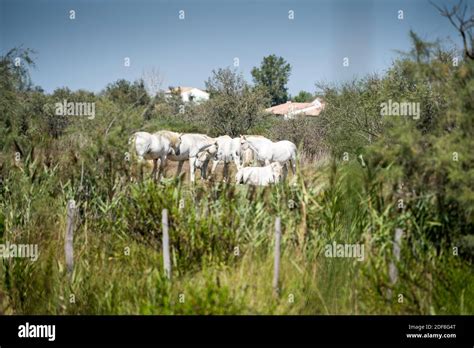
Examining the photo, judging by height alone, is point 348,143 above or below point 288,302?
above

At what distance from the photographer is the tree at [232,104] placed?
58.8 ft

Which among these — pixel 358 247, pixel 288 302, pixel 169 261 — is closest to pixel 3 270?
pixel 169 261

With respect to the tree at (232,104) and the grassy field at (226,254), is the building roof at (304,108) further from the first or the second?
the grassy field at (226,254)

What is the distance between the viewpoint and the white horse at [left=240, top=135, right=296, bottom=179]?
14.2 meters

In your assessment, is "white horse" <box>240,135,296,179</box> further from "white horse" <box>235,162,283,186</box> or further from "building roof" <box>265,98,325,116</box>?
"building roof" <box>265,98,325,116</box>

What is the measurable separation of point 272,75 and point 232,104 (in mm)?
1712

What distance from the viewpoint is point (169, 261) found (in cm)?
554

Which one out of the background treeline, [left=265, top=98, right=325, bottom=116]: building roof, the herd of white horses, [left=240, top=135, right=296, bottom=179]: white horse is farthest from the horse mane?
the background treeline

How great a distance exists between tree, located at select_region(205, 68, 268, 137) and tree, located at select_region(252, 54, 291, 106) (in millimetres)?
403
